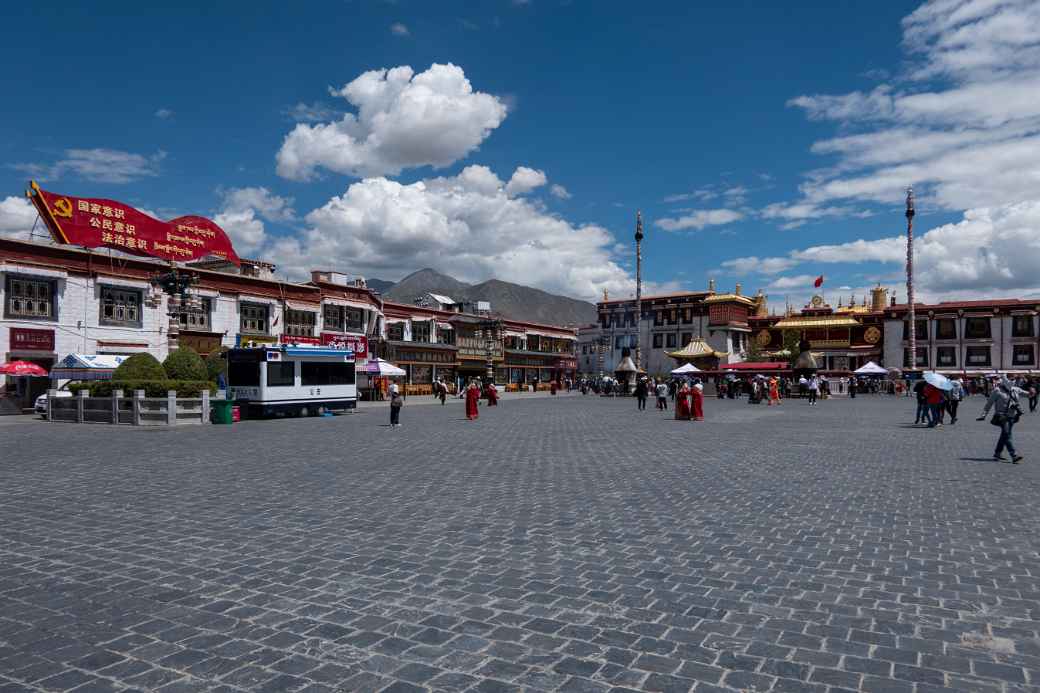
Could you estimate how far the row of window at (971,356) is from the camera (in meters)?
63.3

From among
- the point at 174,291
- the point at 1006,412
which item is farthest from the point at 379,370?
the point at 1006,412

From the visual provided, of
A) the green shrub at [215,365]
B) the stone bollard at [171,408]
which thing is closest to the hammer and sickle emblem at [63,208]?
the green shrub at [215,365]

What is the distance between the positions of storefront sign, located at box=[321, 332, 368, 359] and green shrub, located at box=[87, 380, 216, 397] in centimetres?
2143

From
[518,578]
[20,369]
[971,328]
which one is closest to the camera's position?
[518,578]

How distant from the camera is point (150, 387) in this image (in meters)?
23.8

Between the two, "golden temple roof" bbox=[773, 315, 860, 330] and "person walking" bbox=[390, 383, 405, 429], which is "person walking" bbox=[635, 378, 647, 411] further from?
"golden temple roof" bbox=[773, 315, 860, 330]

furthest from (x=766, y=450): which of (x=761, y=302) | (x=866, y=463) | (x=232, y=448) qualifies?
(x=761, y=302)

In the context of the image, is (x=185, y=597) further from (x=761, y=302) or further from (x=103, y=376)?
(x=761, y=302)

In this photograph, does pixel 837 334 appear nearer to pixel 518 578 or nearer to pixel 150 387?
pixel 150 387

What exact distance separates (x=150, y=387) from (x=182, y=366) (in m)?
3.24

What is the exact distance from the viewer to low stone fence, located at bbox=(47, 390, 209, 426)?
22.9 meters

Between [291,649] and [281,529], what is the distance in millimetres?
3376

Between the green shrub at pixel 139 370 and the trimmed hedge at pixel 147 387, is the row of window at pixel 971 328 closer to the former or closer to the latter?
the trimmed hedge at pixel 147 387

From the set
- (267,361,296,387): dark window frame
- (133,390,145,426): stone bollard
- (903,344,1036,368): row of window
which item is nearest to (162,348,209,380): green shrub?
(267,361,296,387): dark window frame
